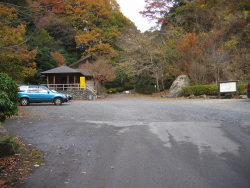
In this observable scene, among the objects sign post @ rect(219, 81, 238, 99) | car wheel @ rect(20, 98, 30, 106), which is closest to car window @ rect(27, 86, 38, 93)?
car wheel @ rect(20, 98, 30, 106)

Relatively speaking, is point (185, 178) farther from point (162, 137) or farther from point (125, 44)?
point (125, 44)

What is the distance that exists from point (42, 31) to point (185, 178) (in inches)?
1422

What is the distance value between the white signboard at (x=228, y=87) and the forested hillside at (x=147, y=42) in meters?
2.69

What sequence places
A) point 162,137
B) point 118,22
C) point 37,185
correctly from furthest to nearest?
point 118,22 < point 162,137 < point 37,185

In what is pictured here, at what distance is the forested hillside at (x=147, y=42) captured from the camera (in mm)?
22984

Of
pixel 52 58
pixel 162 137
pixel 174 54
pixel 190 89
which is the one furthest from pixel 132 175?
pixel 52 58

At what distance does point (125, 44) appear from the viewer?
111ft

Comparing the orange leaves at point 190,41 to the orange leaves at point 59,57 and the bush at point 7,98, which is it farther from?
the bush at point 7,98

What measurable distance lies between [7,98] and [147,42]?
27.7 meters

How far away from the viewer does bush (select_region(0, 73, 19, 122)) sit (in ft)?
18.0

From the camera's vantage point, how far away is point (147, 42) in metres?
31.6

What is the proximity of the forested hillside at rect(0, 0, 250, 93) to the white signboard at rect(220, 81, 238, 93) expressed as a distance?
8.83 feet

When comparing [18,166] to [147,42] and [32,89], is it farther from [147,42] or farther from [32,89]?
[147,42]

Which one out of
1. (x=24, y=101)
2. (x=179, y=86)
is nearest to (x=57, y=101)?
(x=24, y=101)
